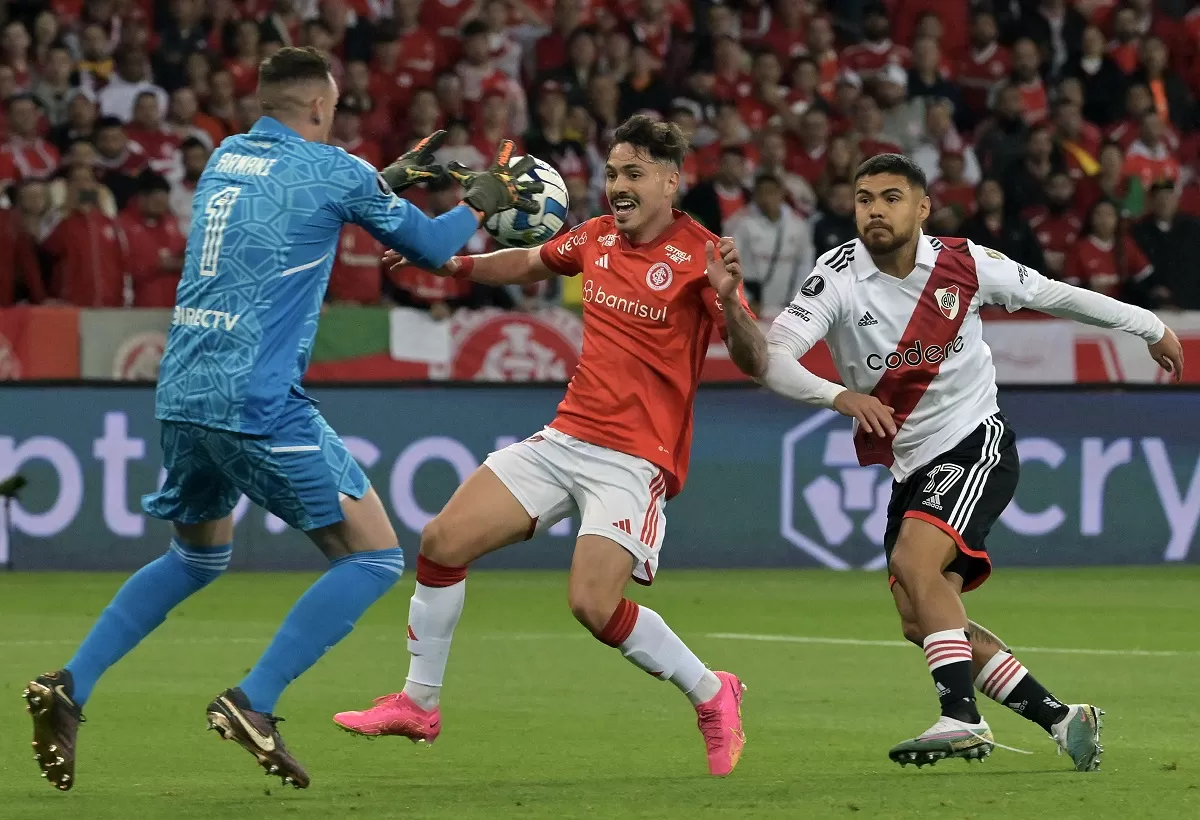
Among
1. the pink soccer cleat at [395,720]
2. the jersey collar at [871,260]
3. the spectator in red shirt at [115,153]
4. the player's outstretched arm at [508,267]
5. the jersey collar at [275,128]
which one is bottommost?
the pink soccer cleat at [395,720]

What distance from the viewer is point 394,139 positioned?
16.4 meters

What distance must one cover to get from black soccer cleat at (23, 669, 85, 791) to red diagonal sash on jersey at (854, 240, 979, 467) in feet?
8.68

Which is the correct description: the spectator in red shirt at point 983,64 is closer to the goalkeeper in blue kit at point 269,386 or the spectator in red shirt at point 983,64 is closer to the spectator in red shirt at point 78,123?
the spectator in red shirt at point 78,123

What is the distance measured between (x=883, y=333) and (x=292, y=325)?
1998 millimetres

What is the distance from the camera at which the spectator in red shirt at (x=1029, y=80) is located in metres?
18.4

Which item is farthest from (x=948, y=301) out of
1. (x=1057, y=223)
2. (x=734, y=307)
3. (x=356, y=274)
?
(x=1057, y=223)

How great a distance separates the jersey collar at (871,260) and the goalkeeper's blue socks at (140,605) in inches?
89.0

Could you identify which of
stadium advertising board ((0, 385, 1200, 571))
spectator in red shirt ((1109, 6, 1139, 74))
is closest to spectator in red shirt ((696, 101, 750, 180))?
stadium advertising board ((0, 385, 1200, 571))

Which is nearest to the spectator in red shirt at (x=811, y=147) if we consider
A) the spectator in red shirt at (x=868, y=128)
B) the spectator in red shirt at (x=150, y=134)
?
the spectator in red shirt at (x=868, y=128)

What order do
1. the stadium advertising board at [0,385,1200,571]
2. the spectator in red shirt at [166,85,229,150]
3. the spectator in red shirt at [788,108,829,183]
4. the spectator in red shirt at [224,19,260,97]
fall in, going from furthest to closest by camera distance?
the spectator in red shirt at [788,108,829,183], the spectator in red shirt at [224,19,260,97], the spectator in red shirt at [166,85,229,150], the stadium advertising board at [0,385,1200,571]

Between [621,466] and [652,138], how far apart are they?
108 centimetres

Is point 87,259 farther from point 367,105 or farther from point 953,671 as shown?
point 953,671

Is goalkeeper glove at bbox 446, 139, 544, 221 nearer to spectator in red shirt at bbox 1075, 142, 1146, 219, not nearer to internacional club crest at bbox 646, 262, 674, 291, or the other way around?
internacional club crest at bbox 646, 262, 674, 291

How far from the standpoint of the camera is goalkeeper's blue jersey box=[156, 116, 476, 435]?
231 inches
